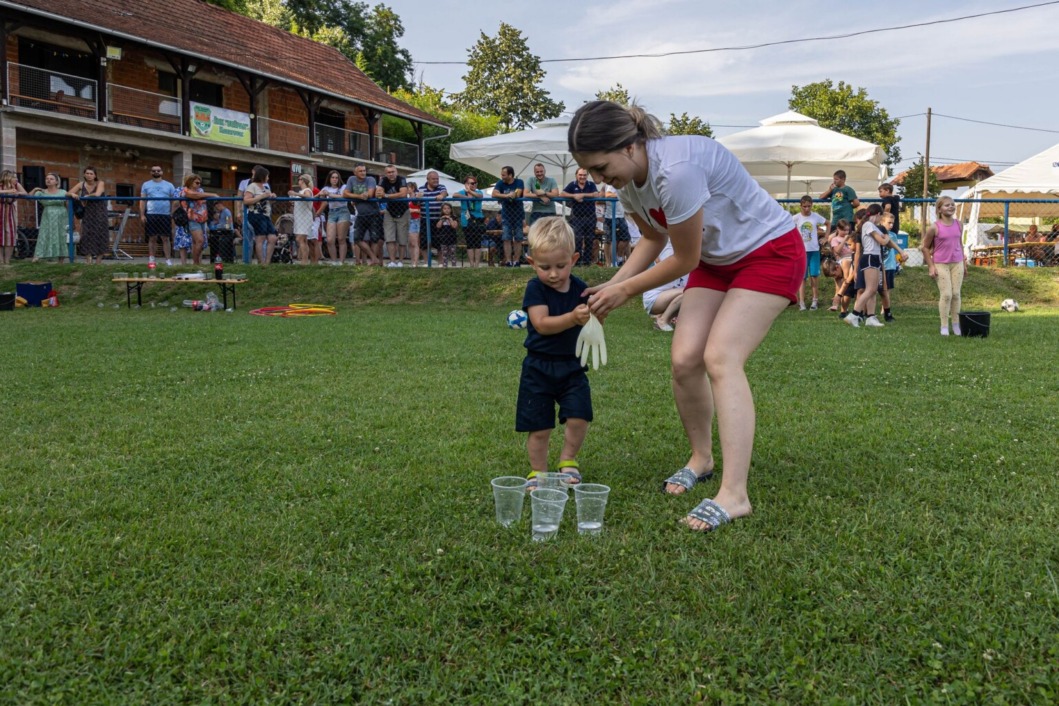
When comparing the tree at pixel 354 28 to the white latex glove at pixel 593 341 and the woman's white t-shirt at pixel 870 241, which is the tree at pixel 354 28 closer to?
the woman's white t-shirt at pixel 870 241

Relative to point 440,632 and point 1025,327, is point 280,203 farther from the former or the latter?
point 440,632

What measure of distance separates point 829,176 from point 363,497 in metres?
17.6

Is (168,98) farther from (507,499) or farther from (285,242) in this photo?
Result: (507,499)

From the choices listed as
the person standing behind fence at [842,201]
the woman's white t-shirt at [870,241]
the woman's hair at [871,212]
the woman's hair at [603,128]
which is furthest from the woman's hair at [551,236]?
the person standing behind fence at [842,201]

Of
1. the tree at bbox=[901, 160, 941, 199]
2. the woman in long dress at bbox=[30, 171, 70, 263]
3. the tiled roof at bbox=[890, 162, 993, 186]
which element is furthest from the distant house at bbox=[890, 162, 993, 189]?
the woman in long dress at bbox=[30, 171, 70, 263]

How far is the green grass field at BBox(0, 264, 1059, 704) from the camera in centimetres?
205

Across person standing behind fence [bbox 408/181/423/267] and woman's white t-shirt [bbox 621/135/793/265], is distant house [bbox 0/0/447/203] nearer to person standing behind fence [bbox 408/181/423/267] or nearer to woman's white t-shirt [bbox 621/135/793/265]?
person standing behind fence [bbox 408/181/423/267]

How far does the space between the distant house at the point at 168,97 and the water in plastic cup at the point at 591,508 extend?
25534 millimetres

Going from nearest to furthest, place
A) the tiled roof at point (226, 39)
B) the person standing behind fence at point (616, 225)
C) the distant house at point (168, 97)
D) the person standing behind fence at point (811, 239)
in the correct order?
the person standing behind fence at point (811, 239) → the person standing behind fence at point (616, 225) → the distant house at point (168, 97) → the tiled roof at point (226, 39)

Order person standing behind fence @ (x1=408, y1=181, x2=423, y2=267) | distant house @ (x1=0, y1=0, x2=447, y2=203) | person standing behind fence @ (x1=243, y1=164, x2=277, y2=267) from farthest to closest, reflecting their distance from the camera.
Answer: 1. distant house @ (x1=0, y1=0, x2=447, y2=203)
2. person standing behind fence @ (x1=408, y1=181, x2=423, y2=267)
3. person standing behind fence @ (x1=243, y1=164, x2=277, y2=267)

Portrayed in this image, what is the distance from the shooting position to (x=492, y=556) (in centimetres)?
277

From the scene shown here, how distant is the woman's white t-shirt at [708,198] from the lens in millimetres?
2932

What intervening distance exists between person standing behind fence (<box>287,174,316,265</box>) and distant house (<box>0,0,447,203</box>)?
12.6 m

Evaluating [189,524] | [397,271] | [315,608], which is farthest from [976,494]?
[397,271]
